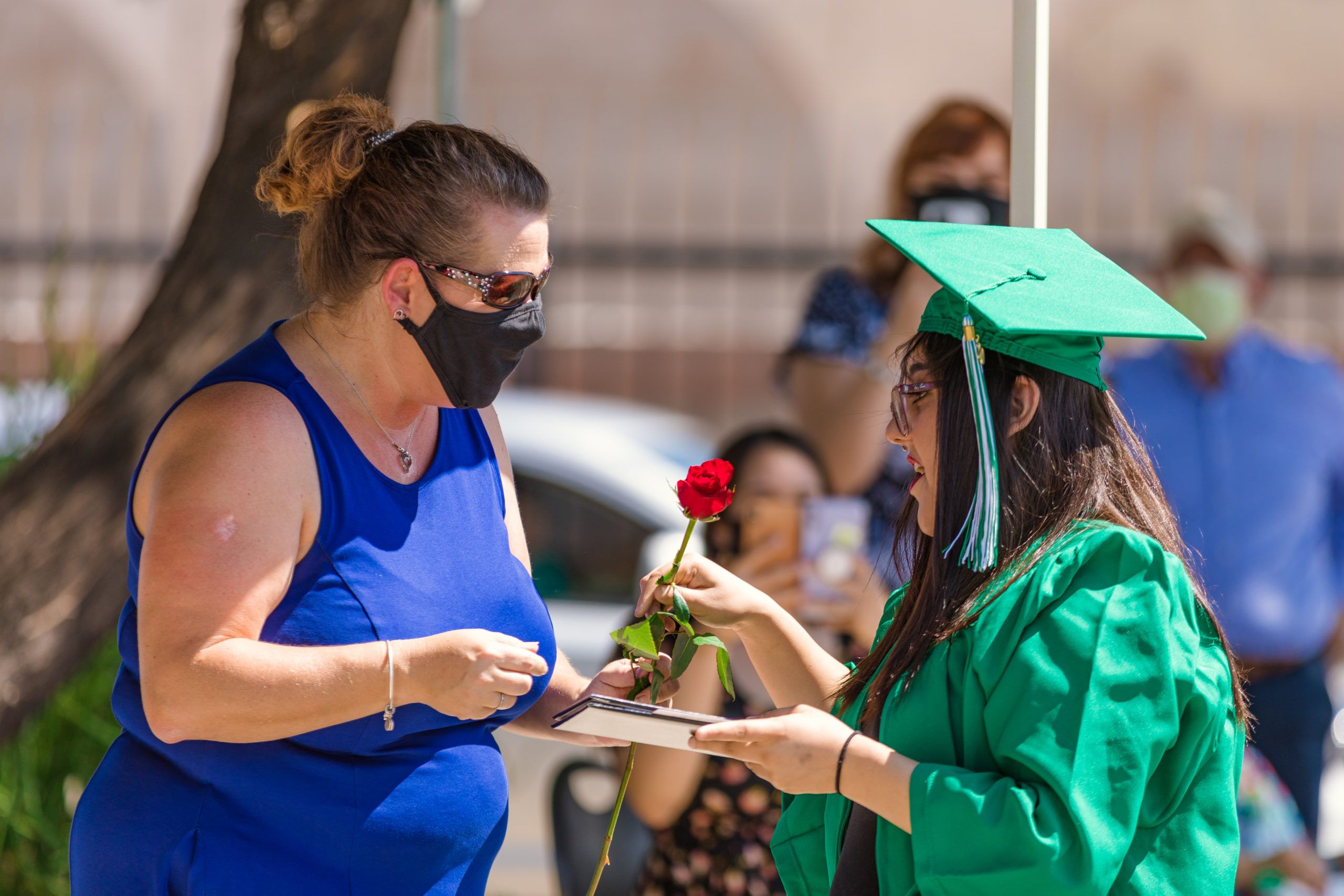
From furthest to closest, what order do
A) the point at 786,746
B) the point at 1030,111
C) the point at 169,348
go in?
the point at 169,348 → the point at 1030,111 → the point at 786,746

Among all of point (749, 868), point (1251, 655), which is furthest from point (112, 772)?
point (1251, 655)

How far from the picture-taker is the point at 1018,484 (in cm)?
172

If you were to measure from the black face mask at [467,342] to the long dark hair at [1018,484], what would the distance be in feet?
1.89

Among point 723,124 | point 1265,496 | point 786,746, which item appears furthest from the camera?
point 723,124

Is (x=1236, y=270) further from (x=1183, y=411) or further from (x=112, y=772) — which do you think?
(x=112, y=772)

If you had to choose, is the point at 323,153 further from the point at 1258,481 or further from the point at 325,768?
the point at 1258,481

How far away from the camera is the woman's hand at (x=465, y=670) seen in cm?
173

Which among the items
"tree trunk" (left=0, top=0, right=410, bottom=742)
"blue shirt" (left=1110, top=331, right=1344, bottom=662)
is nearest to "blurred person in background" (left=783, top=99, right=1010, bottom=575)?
"blue shirt" (left=1110, top=331, right=1344, bottom=662)

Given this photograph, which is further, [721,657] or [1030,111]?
[1030,111]

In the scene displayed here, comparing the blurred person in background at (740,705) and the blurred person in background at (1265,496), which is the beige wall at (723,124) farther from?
the blurred person in background at (740,705)

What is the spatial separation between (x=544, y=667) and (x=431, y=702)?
5.8 inches

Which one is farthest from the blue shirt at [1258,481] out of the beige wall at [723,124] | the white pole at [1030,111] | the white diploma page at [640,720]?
the beige wall at [723,124]

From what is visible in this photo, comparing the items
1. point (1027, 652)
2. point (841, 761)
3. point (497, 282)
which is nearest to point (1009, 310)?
point (1027, 652)

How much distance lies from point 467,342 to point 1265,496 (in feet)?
9.67
